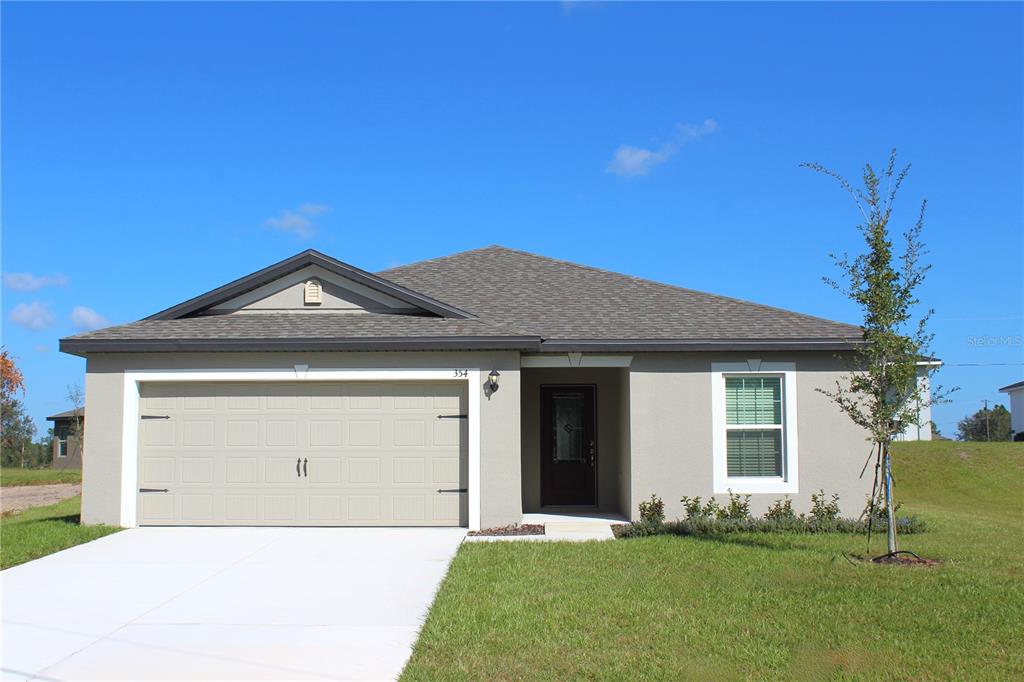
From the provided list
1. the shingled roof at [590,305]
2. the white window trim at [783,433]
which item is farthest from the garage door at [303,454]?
the white window trim at [783,433]

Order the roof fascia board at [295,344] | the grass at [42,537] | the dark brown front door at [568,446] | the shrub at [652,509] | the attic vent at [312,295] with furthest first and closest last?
the dark brown front door at [568,446] → the attic vent at [312,295] → the shrub at [652,509] → the roof fascia board at [295,344] → the grass at [42,537]

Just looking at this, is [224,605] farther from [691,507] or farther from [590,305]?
[590,305]

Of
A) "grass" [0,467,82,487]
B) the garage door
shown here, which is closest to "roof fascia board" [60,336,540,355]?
the garage door

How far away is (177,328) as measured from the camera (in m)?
13.0

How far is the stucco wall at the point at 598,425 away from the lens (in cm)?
1505

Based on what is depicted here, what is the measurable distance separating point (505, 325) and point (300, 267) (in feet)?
A: 11.5

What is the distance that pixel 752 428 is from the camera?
13336mm

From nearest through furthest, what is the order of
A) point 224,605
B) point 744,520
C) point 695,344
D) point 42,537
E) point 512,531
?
point 224,605, point 42,537, point 512,531, point 744,520, point 695,344

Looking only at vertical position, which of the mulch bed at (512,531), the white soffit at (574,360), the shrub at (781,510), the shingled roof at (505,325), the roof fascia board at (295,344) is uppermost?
the shingled roof at (505,325)

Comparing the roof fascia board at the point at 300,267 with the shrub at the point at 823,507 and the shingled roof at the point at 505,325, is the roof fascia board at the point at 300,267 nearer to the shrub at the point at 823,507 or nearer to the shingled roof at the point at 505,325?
the shingled roof at the point at 505,325

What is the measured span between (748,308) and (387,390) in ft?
21.7

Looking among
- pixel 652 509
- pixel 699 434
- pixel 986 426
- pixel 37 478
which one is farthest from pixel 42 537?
pixel 986 426

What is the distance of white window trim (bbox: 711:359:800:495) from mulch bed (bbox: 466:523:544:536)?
9.95 ft

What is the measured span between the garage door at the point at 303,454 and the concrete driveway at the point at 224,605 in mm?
722
